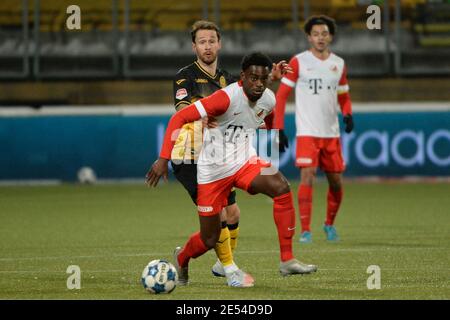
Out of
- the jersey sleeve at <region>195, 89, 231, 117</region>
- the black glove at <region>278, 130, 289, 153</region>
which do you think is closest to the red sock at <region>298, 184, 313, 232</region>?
the black glove at <region>278, 130, 289, 153</region>

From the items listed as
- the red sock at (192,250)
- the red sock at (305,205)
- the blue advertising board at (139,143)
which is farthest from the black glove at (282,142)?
the blue advertising board at (139,143)

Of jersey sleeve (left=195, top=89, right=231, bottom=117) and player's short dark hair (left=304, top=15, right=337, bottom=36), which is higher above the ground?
player's short dark hair (left=304, top=15, right=337, bottom=36)

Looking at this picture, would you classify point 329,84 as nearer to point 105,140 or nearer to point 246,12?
point 105,140

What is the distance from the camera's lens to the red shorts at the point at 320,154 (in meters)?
11.8

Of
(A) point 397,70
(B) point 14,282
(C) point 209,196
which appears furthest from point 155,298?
(A) point 397,70

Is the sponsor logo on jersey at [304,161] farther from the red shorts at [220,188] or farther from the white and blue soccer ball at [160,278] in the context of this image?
the white and blue soccer ball at [160,278]

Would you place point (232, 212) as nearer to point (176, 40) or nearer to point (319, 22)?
point (319, 22)

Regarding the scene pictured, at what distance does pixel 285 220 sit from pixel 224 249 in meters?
0.48

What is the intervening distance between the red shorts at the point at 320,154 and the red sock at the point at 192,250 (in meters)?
3.62

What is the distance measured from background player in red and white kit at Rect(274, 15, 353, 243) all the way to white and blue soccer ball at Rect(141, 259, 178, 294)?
4091 mm

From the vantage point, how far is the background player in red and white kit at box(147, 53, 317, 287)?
317 inches

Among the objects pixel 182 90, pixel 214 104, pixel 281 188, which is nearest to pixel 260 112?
pixel 214 104

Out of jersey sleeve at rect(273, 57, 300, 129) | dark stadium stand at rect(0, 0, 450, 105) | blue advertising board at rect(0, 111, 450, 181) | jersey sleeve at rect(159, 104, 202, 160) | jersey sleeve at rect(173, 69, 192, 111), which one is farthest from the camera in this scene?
dark stadium stand at rect(0, 0, 450, 105)

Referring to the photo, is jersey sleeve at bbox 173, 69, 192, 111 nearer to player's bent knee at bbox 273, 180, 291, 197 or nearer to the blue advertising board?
player's bent knee at bbox 273, 180, 291, 197
